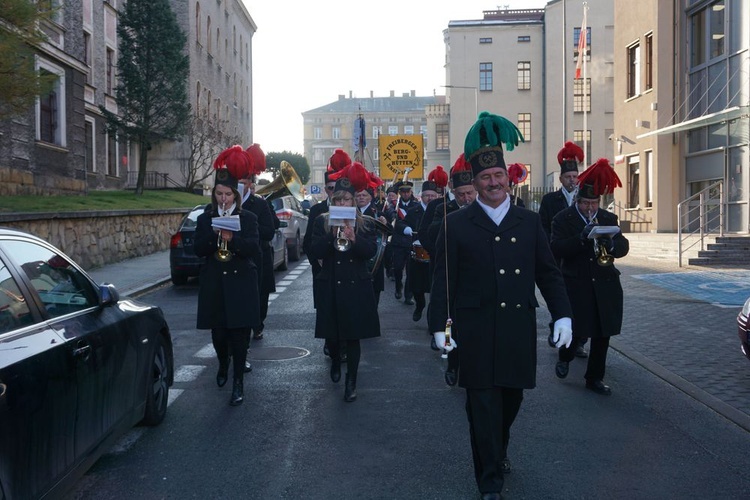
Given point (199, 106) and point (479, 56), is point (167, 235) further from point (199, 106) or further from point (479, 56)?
point (479, 56)

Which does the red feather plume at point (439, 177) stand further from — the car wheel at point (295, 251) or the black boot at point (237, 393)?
the car wheel at point (295, 251)

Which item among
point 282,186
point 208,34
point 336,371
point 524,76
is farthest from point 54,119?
point 524,76

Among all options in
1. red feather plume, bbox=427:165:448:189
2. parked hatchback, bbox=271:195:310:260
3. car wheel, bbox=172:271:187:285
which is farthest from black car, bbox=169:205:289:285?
red feather plume, bbox=427:165:448:189

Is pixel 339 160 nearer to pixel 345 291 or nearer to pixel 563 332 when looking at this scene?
pixel 345 291

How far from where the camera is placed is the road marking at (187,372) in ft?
24.6

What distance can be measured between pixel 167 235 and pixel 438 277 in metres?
23.9

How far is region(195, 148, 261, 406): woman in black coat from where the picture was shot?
6.50 meters

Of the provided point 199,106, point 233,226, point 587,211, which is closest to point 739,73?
point 587,211

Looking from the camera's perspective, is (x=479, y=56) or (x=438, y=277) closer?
(x=438, y=277)

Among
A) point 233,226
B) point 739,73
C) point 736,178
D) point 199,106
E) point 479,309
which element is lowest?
point 479,309

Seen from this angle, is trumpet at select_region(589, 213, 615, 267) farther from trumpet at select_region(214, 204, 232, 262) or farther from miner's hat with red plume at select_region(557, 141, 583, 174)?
trumpet at select_region(214, 204, 232, 262)

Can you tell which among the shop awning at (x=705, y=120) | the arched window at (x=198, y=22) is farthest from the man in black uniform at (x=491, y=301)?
the arched window at (x=198, y=22)

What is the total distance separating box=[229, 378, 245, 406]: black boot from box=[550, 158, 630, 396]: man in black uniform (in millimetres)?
2699

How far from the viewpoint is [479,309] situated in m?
4.36
